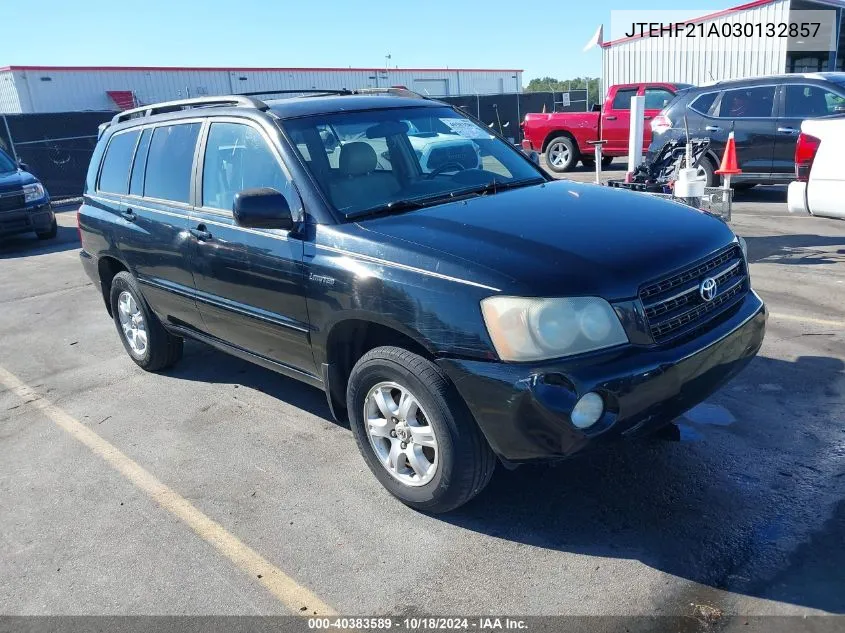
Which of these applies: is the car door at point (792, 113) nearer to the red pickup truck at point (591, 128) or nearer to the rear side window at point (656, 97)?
the red pickup truck at point (591, 128)

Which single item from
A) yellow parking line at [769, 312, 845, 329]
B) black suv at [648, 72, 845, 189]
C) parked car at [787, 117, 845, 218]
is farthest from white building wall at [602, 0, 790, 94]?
yellow parking line at [769, 312, 845, 329]

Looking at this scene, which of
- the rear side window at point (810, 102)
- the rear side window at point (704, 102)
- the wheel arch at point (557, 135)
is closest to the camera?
the rear side window at point (810, 102)

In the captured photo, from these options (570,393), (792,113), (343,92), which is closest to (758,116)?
(792,113)

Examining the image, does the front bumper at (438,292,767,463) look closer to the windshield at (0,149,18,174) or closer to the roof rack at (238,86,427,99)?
the roof rack at (238,86,427,99)

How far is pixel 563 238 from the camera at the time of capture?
3.21 metres

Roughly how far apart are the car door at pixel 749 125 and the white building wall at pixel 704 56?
1302 cm

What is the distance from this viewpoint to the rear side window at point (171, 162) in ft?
14.9

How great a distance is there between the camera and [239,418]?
471 centimetres

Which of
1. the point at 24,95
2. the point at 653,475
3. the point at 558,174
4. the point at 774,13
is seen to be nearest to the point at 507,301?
the point at 653,475

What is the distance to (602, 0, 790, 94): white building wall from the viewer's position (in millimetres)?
22141

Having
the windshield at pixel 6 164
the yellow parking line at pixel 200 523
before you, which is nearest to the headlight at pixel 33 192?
the windshield at pixel 6 164

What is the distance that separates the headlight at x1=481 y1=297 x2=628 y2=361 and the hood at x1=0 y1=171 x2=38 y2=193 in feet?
37.1

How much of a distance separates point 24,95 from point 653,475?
124ft

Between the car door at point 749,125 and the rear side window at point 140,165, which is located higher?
the rear side window at point 140,165
